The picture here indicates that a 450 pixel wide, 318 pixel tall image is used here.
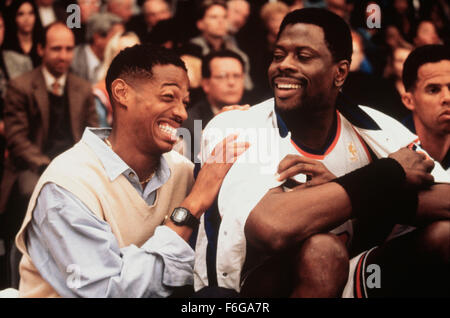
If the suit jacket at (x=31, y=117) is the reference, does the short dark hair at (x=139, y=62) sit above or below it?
above

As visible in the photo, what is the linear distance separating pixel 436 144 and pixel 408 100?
212 millimetres

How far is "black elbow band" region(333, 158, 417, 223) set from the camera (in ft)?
6.06

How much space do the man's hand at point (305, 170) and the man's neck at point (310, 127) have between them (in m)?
0.18

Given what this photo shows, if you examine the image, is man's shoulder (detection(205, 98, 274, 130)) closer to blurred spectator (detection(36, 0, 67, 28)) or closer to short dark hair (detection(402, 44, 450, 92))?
short dark hair (detection(402, 44, 450, 92))

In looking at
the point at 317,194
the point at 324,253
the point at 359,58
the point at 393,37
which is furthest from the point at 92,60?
the point at 324,253

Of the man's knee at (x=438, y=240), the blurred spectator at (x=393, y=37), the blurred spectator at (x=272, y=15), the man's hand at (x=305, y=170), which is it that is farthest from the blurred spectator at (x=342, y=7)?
the man's knee at (x=438, y=240)

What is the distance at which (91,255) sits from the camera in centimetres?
180

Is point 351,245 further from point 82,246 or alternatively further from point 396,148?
point 82,246

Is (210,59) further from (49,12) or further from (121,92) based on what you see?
(49,12)

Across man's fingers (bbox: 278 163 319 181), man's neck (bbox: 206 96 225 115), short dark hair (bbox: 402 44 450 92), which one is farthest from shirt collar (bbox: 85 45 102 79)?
man's fingers (bbox: 278 163 319 181)

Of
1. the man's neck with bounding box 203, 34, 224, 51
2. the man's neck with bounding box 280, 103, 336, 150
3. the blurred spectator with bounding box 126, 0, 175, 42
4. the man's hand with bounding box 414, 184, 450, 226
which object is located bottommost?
the man's hand with bounding box 414, 184, 450, 226

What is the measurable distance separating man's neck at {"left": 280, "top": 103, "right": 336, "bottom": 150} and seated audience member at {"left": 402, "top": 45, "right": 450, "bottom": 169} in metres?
0.39

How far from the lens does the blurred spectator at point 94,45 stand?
11.6ft

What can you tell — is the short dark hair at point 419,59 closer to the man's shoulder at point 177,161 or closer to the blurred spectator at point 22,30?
the man's shoulder at point 177,161
